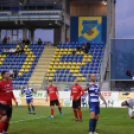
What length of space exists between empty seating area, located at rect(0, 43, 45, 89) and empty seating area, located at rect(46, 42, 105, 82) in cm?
232

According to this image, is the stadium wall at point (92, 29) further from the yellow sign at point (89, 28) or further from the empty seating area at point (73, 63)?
the empty seating area at point (73, 63)

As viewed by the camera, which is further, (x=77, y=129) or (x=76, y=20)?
(x=76, y=20)

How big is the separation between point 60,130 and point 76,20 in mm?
33528

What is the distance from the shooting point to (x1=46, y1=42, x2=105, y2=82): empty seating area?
112 ft

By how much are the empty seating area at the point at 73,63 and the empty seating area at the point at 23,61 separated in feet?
7.60

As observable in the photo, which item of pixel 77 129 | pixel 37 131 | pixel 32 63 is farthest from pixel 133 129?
pixel 32 63

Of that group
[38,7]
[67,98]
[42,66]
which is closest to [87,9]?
[38,7]

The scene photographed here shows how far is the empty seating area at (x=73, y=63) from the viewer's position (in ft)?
112

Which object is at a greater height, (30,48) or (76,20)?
(76,20)

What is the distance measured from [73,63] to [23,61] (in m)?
6.28

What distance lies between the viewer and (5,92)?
10367mm

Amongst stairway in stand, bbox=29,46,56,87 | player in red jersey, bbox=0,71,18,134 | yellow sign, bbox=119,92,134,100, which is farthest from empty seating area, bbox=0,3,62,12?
Result: player in red jersey, bbox=0,71,18,134

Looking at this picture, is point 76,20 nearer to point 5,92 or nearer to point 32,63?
point 32,63

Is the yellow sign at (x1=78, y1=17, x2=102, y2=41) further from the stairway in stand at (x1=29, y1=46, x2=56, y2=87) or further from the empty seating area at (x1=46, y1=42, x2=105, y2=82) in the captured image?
the stairway in stand at (x1=29, y1=46, x2=56, y2=87)
